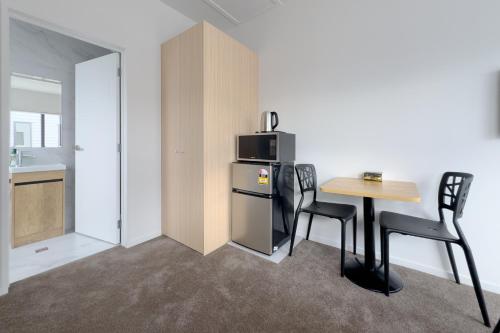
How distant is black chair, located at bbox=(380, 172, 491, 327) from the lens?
1451mm

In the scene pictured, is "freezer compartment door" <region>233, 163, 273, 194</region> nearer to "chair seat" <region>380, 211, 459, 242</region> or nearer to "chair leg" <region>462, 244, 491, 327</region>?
"chair seat" <region>380, 211, 459, 242</region>

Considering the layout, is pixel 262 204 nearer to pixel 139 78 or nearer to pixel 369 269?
pixel 369 269

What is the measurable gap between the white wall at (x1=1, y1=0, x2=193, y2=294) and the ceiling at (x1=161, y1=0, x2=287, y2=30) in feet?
0.51

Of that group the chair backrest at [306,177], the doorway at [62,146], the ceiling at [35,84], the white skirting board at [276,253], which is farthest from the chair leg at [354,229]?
the ceiling at [35,84]

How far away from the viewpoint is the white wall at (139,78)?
2.13 m

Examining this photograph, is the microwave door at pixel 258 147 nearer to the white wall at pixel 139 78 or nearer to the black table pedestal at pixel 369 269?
the black table pedestal at pixel 369 269

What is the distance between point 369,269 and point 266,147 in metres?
1.45

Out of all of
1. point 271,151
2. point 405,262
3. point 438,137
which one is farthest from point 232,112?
point 405,262

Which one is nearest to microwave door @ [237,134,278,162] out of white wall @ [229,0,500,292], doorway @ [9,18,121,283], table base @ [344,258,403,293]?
white wall @ [229,0,500,292]

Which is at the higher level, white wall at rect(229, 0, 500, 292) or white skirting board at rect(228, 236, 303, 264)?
white wall at rect(229, 0, 500, 292)

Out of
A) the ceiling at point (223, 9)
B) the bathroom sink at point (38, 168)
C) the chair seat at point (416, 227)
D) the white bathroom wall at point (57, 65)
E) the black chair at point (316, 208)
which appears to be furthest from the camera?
the ceiling at point (223, 9)

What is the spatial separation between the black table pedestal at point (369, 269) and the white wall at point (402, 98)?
1.14 feet

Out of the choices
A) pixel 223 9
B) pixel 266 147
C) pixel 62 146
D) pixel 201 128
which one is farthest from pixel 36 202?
pixel 223 9

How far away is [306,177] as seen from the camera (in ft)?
7.85
